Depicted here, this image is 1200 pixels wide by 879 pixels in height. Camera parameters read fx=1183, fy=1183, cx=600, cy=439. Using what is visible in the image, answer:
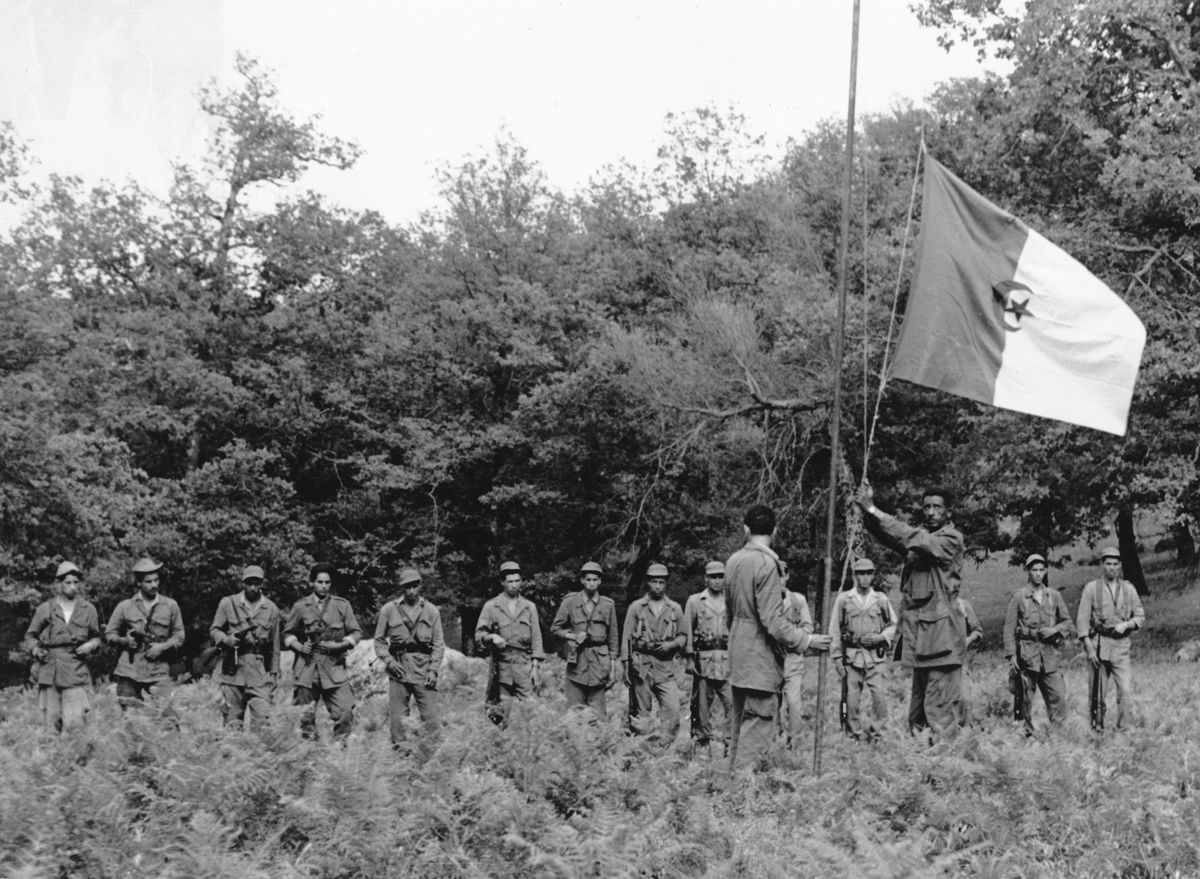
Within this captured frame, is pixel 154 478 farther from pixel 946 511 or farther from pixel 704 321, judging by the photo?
pixel 946 511

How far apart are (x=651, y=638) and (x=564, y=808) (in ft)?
16.3

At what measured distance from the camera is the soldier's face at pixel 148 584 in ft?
42.5

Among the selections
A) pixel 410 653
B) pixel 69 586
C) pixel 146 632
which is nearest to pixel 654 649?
pixel 410 653

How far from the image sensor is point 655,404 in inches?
1217

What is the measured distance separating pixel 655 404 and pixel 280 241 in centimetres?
1277

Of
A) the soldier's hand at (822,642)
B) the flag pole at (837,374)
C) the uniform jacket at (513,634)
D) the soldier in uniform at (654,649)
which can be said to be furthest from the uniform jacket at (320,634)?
the soldier's hand at (822,642)

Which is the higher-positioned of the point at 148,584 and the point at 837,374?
the point at 837,374

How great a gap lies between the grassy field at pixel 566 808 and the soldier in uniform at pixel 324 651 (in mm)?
2964

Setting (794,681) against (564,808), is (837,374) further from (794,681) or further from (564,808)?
(794,681)

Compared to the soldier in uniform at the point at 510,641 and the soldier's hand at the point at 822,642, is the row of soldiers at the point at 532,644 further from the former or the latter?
the soldier's hand at the point at 822,642

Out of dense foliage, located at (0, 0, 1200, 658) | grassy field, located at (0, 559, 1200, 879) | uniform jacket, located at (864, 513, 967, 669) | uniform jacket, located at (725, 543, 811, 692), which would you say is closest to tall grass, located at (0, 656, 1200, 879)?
grassy field, located at (0, 559, 1200, 879)

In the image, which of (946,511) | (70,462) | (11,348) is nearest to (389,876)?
(946,511)

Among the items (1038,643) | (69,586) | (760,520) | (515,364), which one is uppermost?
(515,364)

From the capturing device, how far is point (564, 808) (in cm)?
832
